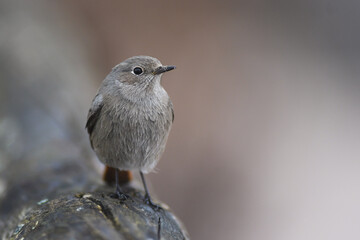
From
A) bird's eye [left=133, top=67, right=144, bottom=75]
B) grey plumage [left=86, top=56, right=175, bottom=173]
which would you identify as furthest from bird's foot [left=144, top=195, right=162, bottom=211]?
bird's eye [left=133, top=67, right=144, bottom=75]

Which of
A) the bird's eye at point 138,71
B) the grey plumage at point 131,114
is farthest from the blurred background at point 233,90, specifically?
the bird's eye at point 138,71

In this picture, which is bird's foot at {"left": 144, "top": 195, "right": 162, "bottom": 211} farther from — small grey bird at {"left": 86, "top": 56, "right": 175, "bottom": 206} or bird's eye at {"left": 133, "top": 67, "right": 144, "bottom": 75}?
bird's eye at {"left": 133, "top": 67, "right": 144, "bottom": 75}

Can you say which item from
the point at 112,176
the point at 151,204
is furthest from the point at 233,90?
the point at 151,204

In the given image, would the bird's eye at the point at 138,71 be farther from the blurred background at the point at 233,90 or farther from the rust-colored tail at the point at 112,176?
the blurred background at the point at 233,90

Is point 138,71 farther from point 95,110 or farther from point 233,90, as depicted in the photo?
point 233,90

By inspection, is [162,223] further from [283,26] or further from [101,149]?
[283,26]

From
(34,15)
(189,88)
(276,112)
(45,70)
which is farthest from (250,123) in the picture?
(34,15)
